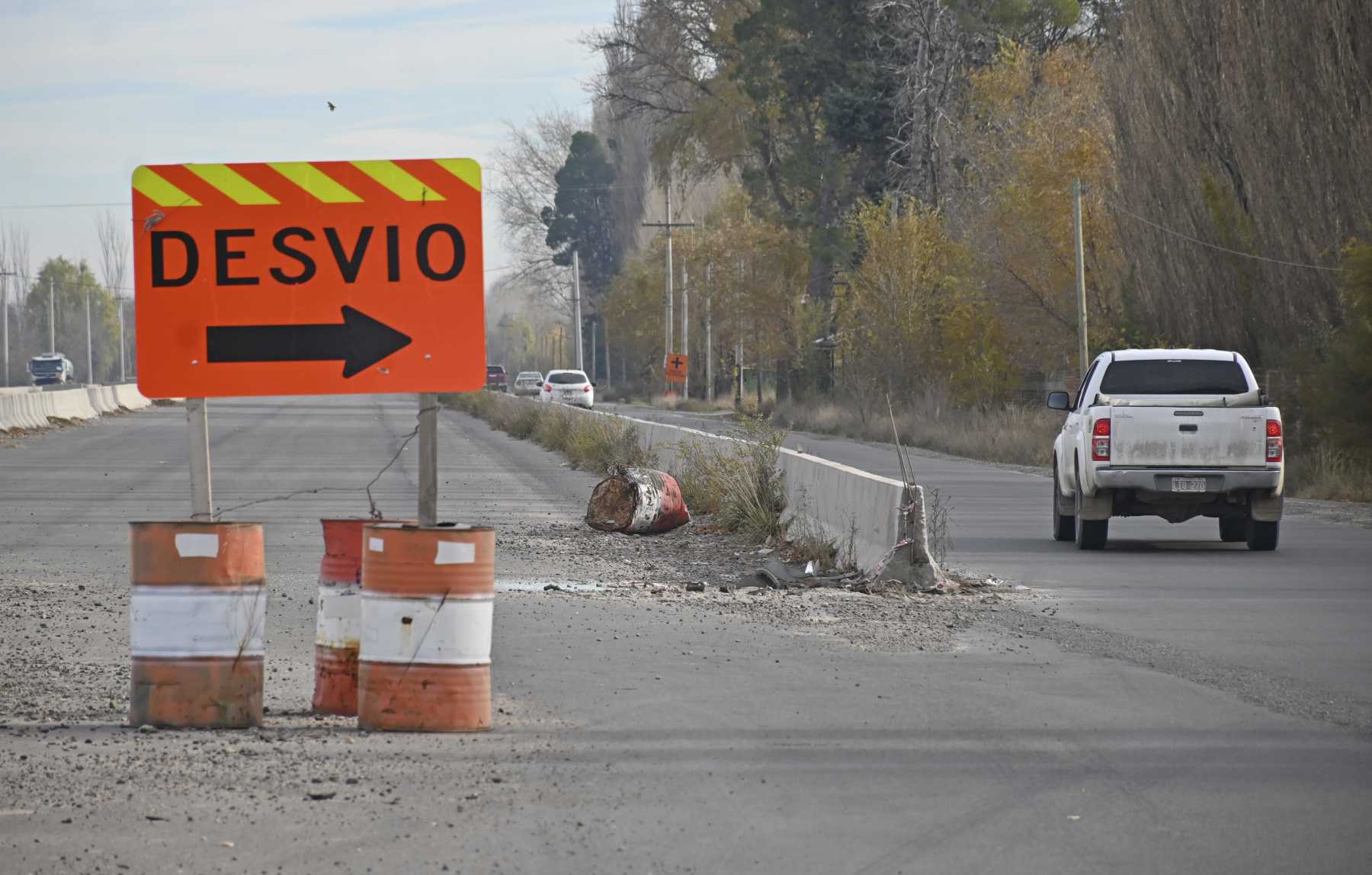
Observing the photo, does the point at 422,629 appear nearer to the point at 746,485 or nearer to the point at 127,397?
the point at 746,485

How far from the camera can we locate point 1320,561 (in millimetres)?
16422

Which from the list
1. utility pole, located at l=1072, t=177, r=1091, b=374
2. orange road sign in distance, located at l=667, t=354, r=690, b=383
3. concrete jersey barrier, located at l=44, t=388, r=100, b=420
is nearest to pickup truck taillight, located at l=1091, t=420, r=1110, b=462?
utility pole, located at l=1072, t=177, r=1091, b=374

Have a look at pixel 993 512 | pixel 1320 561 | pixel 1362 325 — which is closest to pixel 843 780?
pixel 1320 561

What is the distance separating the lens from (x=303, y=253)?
8.38 m

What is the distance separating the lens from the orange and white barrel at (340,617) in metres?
8.23

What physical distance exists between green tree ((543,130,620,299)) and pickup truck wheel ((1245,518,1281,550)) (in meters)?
102

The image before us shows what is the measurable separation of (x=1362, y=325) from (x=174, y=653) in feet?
70.0

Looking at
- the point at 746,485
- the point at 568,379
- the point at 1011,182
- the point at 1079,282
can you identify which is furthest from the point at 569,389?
the point at 746,485

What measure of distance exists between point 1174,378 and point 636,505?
18.2ft

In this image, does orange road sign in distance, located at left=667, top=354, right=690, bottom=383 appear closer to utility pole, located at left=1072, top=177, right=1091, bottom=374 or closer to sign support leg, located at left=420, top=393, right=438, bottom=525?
utility pole, located at left=1072, top=177, right=1091, bottom=374

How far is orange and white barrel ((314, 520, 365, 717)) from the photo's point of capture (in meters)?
8.23

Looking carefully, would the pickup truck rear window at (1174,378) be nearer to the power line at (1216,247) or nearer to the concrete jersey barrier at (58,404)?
the power line at (1216,247)

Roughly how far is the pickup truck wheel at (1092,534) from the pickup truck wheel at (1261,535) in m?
1.33

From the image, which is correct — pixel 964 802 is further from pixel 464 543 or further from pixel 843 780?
pixel 464 543
